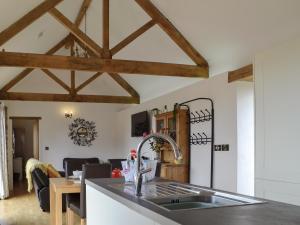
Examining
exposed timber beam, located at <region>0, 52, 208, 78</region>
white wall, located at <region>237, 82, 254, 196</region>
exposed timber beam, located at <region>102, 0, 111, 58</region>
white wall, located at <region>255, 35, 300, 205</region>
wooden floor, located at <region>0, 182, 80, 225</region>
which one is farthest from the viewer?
exposed timber beam, located at <region>102, 0, 111, 58</region>

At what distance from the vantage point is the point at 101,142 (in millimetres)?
10305

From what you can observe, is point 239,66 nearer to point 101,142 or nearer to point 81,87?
point 81,87

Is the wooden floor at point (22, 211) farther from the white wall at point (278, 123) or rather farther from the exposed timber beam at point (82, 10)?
the exposed timber beam at point (82, 10)

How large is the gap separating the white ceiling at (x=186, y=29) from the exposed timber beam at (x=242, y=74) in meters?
0.18

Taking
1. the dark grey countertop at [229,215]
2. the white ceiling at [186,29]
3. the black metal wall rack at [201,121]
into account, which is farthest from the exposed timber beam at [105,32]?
the dark grey countertop at [229,215]

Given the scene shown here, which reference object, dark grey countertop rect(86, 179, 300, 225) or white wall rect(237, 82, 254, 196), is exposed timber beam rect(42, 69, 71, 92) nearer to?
white wall rect(237, 82, 254, 196)

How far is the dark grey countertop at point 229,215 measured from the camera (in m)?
1.27

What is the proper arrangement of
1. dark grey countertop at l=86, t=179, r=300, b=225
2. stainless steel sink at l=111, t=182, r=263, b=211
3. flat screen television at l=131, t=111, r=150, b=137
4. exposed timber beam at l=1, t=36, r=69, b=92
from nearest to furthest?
dark grey countertop at l=86, t=179, r=300, b=225, stainless steel sink at l=111, t=182, r=263, b=211, flat screen television at l=131, t=111, r=150, b=137, exposed timber beam at l=1, t=36, r=69, b=92

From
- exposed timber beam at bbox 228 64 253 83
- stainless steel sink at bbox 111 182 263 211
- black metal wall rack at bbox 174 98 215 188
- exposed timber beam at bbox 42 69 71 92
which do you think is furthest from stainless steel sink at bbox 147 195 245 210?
exposed timber beam at bbox 42 69 71 92

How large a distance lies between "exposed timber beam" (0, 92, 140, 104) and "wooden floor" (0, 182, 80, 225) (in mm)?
2437

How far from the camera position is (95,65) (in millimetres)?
5484

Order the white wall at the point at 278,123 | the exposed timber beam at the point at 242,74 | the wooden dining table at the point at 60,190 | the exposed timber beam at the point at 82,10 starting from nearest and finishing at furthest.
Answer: the white wall at the point at 278,123, the wooden dining table at the point at 60,190, the exposed timber beam at the point at 242,74, the exposed timber beam at the point at 82,10

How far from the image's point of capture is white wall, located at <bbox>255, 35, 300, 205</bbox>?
282 cm

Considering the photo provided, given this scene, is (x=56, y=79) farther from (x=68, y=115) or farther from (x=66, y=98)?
(x=68, y=115)
